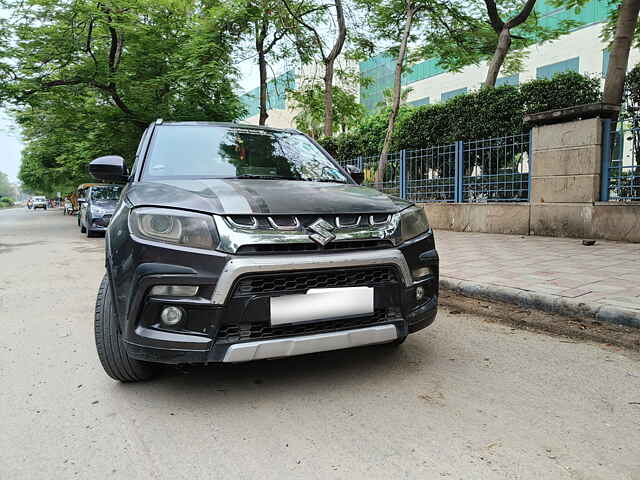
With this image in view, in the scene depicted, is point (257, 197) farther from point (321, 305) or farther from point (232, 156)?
point (232, 156)

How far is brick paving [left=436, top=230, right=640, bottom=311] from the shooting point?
4.07 metres

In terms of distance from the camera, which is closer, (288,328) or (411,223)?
(288,328)

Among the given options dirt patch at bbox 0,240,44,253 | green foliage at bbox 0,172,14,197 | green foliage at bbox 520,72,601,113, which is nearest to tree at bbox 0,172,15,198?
green foliage at bbox 0,172,14,197

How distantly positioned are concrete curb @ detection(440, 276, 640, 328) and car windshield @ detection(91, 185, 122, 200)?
11.5m

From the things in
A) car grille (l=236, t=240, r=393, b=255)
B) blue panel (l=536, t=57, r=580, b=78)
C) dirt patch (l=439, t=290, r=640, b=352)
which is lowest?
dirt patch (l=439, t=290, r=640, b=352)

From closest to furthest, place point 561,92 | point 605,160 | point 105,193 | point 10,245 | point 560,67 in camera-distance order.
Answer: point 605,160
point 561,92
point 10,245
point 105,193
point 560,67

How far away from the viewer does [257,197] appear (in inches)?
94.7

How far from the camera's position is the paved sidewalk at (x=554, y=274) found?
374cm

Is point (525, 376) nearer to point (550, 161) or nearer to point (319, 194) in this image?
point (319, 194)

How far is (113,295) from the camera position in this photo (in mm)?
2322

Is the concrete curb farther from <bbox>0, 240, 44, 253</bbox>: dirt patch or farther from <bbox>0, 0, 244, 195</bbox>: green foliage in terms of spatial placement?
<bbox>0, 0, 244, 195</bbox>: green foliage

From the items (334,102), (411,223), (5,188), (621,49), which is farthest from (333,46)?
(5,188)

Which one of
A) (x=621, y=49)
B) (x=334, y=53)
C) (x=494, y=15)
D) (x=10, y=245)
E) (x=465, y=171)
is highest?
(x=494, y=15)

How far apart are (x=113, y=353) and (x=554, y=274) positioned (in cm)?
424
